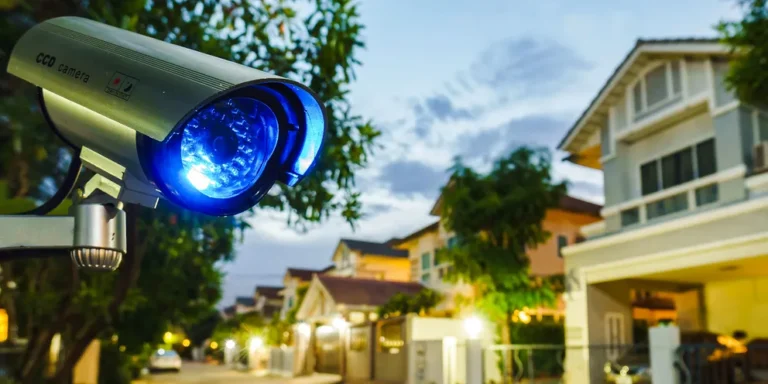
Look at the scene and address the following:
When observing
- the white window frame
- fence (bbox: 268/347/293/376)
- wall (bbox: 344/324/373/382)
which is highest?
the white window frame

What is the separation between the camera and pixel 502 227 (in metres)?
16.5

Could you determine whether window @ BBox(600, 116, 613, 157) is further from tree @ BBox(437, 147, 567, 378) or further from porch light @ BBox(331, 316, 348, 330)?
porch light @ BBox(331, 316, 348, 330)

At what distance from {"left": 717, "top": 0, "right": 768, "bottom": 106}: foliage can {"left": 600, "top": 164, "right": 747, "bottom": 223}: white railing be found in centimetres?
393

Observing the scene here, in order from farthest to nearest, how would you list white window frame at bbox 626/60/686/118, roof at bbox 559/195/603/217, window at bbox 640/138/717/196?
roof at bbox 559/195/603/217
white window frame at bbox 626/60/686/118
window at bbox 640/138/717/196

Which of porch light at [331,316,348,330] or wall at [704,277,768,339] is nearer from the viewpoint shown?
wall at [704,277,768,339]

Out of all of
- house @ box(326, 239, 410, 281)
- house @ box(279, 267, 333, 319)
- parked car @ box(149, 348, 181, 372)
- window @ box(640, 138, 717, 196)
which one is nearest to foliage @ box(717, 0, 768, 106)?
window @ box(640, 138, 717, 196)

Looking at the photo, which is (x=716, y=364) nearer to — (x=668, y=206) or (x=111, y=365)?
(x=668, y=206)

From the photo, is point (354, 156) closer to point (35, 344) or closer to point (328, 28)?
point (328, 28)

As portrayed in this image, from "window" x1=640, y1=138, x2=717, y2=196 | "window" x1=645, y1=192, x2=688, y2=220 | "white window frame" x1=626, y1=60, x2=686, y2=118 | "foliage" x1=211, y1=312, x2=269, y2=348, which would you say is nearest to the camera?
"window" x1=640, y1=138, x2=717, y2=196

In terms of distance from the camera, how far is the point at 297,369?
25.4 metres

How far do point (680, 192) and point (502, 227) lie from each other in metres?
4.32

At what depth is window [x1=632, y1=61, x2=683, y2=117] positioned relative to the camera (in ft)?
44.7

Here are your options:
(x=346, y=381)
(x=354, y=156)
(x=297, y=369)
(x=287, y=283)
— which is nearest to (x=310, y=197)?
(x=354, y=156)

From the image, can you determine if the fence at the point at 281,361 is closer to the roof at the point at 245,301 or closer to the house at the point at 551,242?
the house at the point at 551,242
